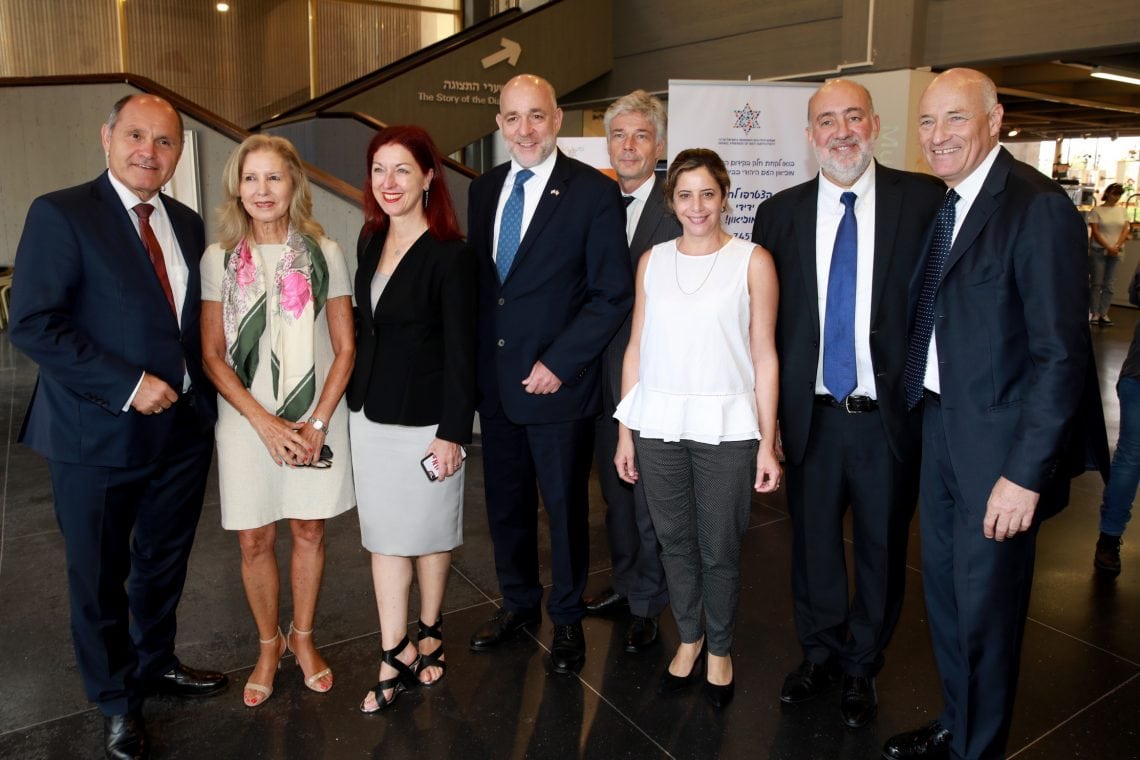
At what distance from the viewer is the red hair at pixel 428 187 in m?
2.43

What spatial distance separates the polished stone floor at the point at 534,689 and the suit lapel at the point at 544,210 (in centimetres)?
140

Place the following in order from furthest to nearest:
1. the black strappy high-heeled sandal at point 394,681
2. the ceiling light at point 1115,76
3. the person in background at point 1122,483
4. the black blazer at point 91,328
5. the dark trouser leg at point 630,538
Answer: the ceiling light at point 1115,76, the person in background at point 1122,483, the dark trouser leg at point 630,538, the black strappy high-heeled sandal at point 394,681, the black blazer at point 91,328

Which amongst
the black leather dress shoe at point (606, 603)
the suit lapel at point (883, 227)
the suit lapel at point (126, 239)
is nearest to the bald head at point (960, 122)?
the suit lapel at point (883, 227)

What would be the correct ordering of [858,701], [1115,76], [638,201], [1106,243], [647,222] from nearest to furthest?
[858,701] < [647,222] < [638,201] < [1115,76] < [1106,243]

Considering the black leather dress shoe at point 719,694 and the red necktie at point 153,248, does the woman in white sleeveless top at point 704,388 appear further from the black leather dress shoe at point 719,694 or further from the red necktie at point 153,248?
the red necktie at point 153,248

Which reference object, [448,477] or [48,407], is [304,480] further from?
[48,407]

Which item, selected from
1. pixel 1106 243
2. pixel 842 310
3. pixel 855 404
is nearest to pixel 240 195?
pixel 842 310

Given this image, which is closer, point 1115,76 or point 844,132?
point 844,132

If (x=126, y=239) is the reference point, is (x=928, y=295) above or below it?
below

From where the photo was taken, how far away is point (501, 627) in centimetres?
307

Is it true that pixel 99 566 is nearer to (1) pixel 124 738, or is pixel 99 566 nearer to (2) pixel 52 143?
(1) pixel 124 738

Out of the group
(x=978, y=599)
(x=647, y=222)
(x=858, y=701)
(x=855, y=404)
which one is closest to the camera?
(x=978, y=599)

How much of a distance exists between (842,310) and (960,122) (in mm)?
596

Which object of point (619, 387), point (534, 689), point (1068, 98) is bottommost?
point (534, 689)
